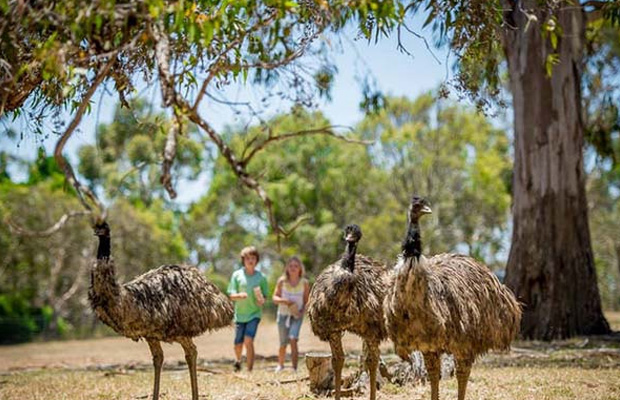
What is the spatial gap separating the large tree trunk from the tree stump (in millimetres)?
6095

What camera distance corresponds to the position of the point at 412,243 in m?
6.01

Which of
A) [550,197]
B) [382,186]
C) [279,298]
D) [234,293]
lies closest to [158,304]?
[234,293]

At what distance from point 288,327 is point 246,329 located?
617 millimetres

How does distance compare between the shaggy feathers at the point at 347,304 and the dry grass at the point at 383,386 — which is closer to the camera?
the shaggy feathers at the point at 347,304

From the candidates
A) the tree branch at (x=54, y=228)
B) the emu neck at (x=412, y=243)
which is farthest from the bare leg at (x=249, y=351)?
the tree branch at (x=54, y=228)

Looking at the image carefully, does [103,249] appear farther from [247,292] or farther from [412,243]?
[247,292]

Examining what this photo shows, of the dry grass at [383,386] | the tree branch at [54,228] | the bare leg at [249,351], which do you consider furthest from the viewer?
the bare leg at [249,351]

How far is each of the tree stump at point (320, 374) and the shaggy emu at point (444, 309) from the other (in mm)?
1999

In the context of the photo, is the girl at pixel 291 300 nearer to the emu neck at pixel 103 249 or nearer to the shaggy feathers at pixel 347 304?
the shaggy feathers at pixel 347 304

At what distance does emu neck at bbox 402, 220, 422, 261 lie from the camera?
19.7 feet

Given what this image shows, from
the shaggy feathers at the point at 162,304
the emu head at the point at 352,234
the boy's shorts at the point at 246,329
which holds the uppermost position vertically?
the emu head at the point at 352,234

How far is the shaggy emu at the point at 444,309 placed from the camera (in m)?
6.05

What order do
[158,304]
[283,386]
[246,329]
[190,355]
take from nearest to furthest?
[158,304] → [190,355] → [283,386] → [246,329]

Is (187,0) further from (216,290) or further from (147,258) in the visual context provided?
(147,258)
